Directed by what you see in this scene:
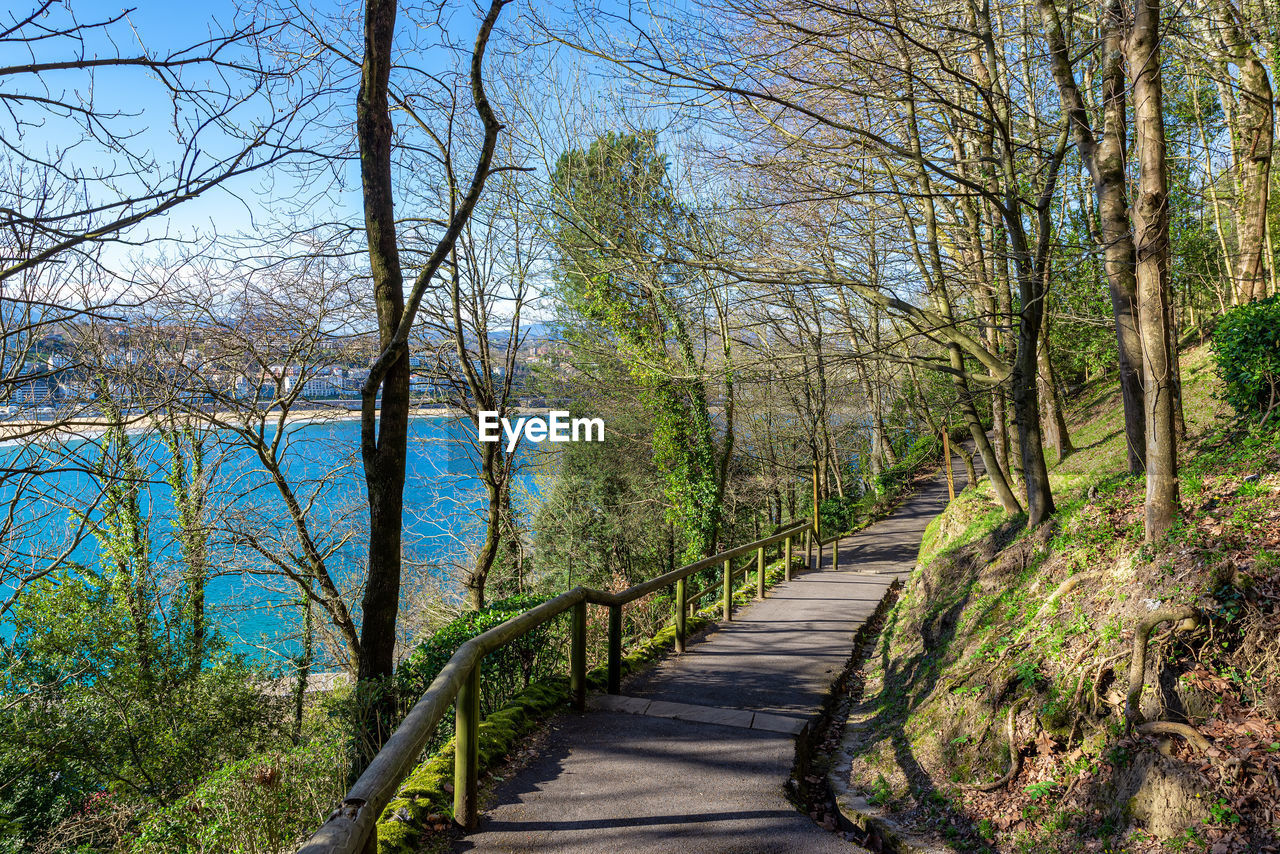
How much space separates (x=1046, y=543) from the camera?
6.18 meters

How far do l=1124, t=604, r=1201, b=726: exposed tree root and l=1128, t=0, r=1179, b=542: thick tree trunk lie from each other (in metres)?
0.95

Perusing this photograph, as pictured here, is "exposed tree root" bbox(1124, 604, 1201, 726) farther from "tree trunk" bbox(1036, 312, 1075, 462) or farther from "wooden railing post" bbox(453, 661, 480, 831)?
"tree trunk" bbox(1036, 312, 1075, 462)

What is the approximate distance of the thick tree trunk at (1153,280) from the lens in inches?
173

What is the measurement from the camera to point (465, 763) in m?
3.45

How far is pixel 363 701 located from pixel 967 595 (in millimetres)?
5575

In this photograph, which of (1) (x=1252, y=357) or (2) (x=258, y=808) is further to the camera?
(1) (x=1252, y=357)

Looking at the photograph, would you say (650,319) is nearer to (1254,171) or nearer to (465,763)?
(1254,171)

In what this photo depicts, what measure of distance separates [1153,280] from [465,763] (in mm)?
4836

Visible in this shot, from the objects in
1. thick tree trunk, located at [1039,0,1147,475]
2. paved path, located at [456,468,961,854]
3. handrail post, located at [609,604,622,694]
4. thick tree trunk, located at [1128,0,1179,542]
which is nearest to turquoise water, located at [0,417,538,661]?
handrail post, located at [609,604,622,694]

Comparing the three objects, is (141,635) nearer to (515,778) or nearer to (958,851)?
(515,778)

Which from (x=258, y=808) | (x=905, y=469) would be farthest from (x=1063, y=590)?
(x=905, y=469)

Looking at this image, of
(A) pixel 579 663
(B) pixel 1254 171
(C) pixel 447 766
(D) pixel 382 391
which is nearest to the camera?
(C) pixel 447 766

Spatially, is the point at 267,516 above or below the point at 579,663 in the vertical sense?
above

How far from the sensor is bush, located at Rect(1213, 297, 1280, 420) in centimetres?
636
